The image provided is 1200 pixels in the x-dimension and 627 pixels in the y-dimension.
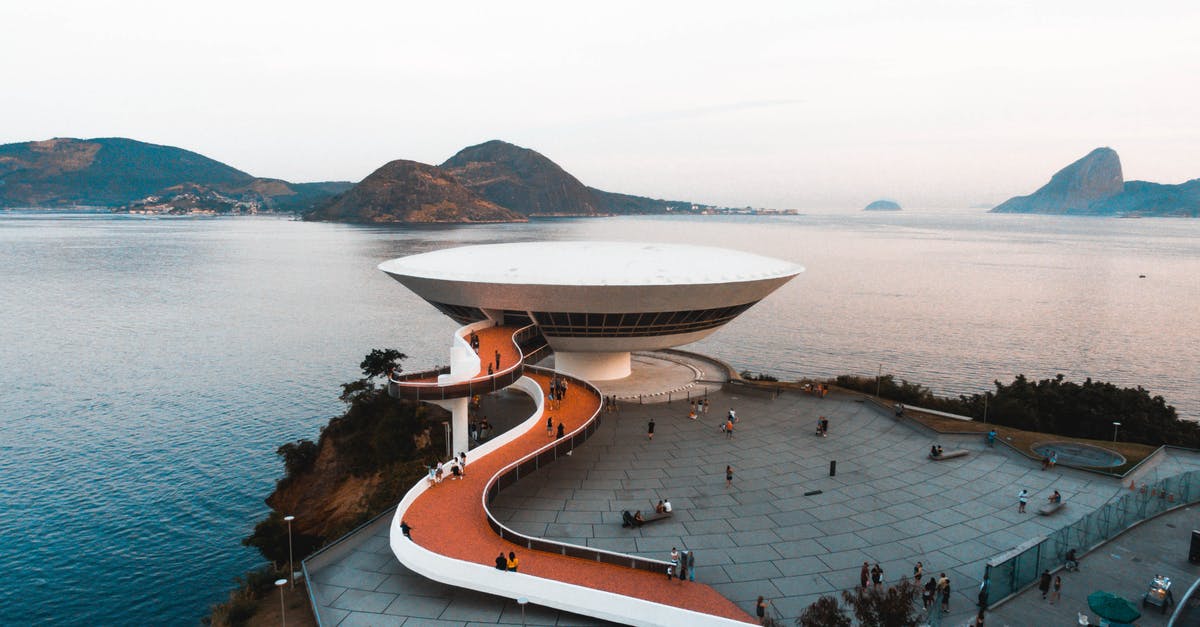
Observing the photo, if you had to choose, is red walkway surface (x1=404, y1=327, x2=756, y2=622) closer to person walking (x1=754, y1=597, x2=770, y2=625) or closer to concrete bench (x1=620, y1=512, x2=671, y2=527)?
person walking (x1=754, y1=597, x2=770, y2=625)

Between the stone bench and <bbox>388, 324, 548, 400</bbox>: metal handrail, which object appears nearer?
the stone bench

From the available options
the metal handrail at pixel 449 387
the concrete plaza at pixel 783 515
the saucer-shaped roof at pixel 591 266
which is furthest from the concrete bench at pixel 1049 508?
the metal handrail at pixel 449 387

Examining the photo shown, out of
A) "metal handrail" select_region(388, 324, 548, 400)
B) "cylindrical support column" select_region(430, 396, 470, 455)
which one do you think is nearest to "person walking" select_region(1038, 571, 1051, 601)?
"metal handrail" select_region(388, 324, 548, 400)

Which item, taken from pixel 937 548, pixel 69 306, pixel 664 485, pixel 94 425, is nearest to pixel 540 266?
pixel 664 485

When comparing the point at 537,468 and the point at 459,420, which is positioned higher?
the point at 459,420

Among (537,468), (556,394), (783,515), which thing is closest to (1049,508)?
(783,515)

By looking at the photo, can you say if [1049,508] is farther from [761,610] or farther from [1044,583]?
[761,610]
